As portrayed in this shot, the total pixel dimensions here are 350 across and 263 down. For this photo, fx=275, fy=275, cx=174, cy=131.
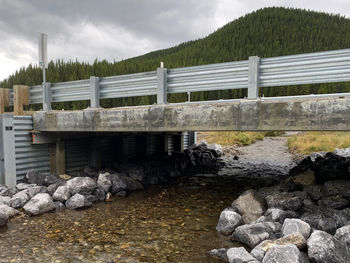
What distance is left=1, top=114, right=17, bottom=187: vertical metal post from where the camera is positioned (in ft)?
37.2

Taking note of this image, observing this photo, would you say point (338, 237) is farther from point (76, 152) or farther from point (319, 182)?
point (76, 152)

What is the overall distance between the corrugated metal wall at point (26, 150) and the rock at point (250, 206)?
890cm

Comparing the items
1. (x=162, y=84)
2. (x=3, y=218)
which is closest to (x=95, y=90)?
(x=162, y=84)

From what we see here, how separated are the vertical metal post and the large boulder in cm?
1011

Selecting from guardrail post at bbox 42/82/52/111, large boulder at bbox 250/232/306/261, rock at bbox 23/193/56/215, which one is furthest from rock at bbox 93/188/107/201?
large boulder at bbox 250/232/306/261

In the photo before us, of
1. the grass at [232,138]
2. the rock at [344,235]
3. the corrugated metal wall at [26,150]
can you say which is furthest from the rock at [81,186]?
the grass at [232,138]

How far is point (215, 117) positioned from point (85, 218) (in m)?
5.44

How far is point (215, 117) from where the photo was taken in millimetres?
8305

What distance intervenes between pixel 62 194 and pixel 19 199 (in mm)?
1480

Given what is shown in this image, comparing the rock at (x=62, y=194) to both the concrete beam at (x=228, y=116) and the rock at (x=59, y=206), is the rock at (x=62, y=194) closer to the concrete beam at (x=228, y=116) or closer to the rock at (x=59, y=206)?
the rock at (x=59, y=206)

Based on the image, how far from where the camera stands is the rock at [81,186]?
36.1ft

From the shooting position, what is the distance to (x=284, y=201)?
8445 millimetres

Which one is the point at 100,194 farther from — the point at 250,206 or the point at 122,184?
the point at 250,206

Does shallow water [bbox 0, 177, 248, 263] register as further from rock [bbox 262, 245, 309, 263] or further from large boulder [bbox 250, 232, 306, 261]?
rock [bbox 262, 245, 309, 263]
